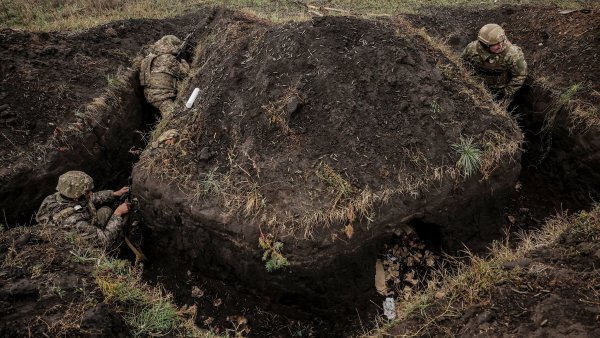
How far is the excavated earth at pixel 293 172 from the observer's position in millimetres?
4133

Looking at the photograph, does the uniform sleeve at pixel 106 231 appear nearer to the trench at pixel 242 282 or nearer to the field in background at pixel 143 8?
the trench at pixel 242 282

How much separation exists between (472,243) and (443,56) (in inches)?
100

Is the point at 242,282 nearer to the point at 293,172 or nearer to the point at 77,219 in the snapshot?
the point at 293,172

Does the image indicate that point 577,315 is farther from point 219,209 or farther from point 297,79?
point 297,79

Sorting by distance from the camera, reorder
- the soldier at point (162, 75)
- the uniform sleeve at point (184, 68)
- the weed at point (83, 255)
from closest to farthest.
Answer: the weed at point (83, 255) < the soldier at point (162, 75) < the uniform sleeve at point (184, 68)

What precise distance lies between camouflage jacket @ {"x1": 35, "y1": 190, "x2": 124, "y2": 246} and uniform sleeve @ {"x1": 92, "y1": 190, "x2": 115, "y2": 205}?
0.64 feet

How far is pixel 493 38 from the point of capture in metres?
5.59

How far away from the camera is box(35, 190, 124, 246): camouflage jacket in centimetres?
466

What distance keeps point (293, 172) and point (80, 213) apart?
249 cm

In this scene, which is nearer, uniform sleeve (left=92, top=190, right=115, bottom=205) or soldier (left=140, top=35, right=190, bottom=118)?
uniform sleeve (left=92, top=190, right=115, bottom=205)

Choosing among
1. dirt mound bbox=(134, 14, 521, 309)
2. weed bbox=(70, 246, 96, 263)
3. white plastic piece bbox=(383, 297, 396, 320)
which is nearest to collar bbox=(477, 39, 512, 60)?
dirt mound bbox=(134, 14, 521, 309)

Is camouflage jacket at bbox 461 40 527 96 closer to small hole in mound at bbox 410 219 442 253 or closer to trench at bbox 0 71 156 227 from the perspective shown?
small hole in mound at bbox 410 219 442 253

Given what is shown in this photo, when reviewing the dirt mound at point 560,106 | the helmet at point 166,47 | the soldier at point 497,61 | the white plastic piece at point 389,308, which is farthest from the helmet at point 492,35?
the helmet at point 166,47

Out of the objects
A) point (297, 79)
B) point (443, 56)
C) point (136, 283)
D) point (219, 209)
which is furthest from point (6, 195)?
point (443, 56)
